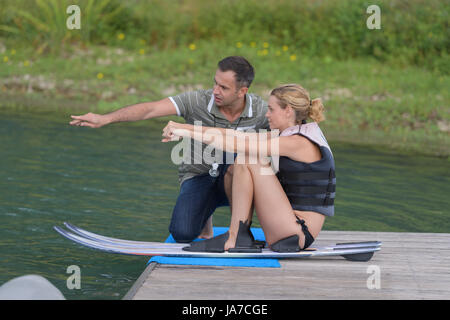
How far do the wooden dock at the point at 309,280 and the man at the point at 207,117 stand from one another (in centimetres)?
82

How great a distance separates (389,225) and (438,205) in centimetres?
117

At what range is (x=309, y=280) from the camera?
4664 mm

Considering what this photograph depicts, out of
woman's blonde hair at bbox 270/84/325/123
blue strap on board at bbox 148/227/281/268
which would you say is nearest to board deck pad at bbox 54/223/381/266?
blue strap on board at bbox 148/227/281/268

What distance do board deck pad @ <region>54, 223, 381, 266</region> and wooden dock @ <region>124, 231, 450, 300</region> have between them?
0.06m

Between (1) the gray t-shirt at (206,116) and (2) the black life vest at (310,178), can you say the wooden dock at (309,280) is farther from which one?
(1) the gray t-shirt at (206,116)

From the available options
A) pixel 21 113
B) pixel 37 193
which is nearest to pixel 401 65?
pixel 21 113

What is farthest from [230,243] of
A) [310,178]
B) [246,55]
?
[246,55]

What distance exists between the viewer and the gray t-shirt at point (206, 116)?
575cm

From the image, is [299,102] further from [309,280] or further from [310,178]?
[309,280]

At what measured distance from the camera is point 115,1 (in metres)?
17.8

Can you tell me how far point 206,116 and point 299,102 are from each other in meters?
1.14

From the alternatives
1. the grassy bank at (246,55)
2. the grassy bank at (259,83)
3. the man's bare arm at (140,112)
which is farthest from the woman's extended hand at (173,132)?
the grassy bank at (246,55)

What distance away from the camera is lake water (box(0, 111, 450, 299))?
19.0 ft

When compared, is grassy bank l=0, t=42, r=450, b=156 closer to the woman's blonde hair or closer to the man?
the man
